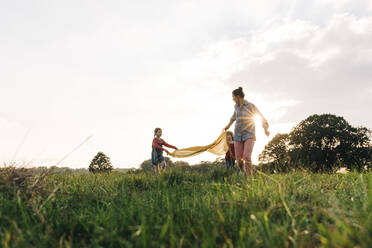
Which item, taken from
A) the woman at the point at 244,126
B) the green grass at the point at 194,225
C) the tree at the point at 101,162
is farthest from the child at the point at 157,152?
the tree at the point at 101,162

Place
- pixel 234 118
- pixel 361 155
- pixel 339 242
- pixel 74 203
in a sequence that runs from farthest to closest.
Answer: pixel 361 155 → pixel 234 118 → pixel 74 203 → pixel 339 242

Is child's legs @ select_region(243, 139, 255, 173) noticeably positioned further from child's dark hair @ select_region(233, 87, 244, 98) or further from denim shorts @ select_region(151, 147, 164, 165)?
denim shorts @ select_region(151, 147, 164, 165)

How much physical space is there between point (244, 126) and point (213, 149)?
→ 2.67 m

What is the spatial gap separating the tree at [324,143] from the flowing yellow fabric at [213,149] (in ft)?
50.3

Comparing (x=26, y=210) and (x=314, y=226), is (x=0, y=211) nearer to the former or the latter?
(x=26, y=210)

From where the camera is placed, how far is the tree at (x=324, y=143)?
965 inches

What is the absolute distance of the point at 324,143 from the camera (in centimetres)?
2547

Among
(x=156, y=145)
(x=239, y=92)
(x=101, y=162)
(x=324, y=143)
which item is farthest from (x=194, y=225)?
(x=324, y=143)

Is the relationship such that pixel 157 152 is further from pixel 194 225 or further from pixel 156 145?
pixel 194 225

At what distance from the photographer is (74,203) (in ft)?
11.3

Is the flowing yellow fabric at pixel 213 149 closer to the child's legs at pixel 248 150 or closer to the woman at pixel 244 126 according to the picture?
the woman at pixel 244 126

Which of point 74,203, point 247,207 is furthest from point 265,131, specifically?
point 74,203

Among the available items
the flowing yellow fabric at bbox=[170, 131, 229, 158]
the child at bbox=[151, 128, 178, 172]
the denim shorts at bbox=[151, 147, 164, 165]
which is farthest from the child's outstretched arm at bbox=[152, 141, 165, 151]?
the flowing yellow fabric at bbox=[170, 131, 229, 158]

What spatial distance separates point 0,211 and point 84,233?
1.02 metres
